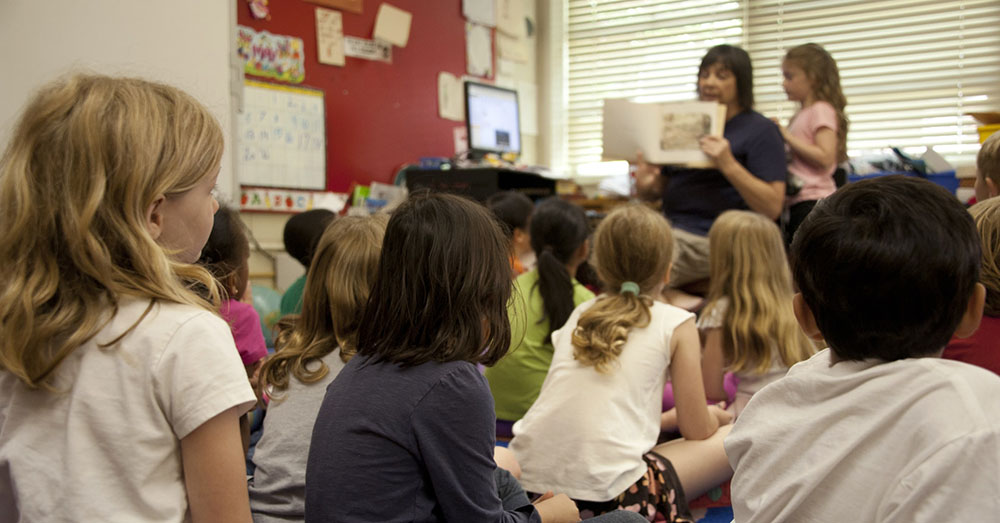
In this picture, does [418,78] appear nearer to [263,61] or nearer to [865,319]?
[263,61]

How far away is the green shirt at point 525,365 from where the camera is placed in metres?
2.06

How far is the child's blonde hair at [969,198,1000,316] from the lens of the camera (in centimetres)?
116

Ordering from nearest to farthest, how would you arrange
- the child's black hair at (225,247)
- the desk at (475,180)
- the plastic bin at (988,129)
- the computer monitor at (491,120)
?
the child's black hair at (225,247)
the plastic bin at (988,129)
the desk at (475,180)
the computer monitor at (491,120)

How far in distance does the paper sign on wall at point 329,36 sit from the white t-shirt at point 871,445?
11.0ft

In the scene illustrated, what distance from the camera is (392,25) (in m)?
4.17

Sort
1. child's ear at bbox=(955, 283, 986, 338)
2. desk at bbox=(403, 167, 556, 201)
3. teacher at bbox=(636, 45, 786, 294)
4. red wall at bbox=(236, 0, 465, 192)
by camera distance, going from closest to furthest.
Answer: child's ear at bbox=(955, 283, 986, 338) → teacher at bbox=(636, 45, 786, 294) → desk at bbox=(403, 167, 556, 201) → red wall at bbox=(236, 0, 465, 192)

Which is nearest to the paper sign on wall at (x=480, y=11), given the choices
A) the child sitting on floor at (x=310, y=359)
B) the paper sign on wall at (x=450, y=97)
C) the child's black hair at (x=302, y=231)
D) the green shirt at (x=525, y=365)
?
the paper sign on wall at (x=450, y=97)

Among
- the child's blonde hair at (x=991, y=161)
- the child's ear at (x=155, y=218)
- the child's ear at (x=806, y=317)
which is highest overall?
the child's blonde hair at (x=991, y=161)

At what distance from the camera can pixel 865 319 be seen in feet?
2.55

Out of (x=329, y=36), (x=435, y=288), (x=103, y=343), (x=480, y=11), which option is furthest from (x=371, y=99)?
(x=103, y=343)

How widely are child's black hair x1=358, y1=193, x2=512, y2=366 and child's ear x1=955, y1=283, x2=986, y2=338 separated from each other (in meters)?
0.54

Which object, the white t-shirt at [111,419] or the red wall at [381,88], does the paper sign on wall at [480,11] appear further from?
the white t-shirt at [111,419]

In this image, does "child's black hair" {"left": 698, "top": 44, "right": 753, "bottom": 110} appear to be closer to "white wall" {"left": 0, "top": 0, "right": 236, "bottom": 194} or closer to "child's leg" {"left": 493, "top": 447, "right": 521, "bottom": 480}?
"white wall" {"left": 0, "top": 0, "right": 236, "bottom": 194}

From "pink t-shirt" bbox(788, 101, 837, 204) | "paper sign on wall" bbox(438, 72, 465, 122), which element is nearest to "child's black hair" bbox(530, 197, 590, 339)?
"pink t-shirt" bbox(788, 101, 837, 204)
